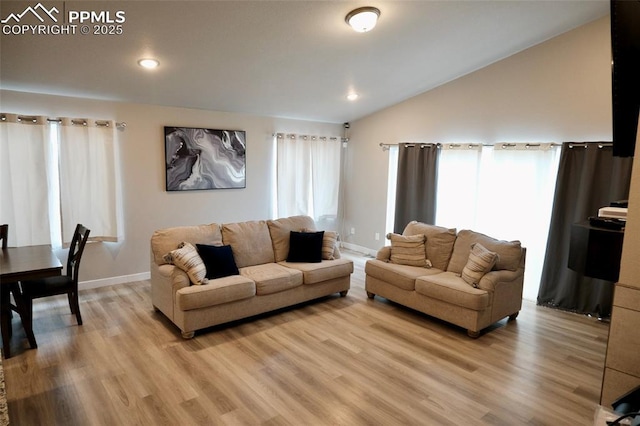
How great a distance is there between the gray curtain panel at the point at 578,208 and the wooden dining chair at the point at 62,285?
4.73 metres

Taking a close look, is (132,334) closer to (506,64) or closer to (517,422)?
(517,422)

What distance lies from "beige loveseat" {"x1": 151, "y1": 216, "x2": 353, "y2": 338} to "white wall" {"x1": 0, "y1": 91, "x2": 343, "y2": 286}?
1.19 meters

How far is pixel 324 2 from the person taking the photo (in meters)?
2.88

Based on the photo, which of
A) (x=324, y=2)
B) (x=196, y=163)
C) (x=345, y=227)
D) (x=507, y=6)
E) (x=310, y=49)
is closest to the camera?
(x=324, y=2)

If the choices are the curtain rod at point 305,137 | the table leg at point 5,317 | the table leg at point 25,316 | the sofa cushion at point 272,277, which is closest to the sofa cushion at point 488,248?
the sofa cushion at point 272,277

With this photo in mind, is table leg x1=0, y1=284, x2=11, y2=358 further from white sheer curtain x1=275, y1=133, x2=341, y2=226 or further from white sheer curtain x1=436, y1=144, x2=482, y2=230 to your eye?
white sheer curtain x1=436, y1=144, x2=482, y2=230

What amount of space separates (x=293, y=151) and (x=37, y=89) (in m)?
3.42

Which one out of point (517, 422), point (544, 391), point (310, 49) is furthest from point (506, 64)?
point (517, 422)

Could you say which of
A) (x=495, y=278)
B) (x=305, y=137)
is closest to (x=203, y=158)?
(x=305, y=137)

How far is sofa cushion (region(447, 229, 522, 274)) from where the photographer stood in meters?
3.79

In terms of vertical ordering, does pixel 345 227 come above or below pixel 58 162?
below

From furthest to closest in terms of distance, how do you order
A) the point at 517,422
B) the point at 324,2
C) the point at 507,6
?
the point at 507,6
the point at 324,2
the point at 517,422

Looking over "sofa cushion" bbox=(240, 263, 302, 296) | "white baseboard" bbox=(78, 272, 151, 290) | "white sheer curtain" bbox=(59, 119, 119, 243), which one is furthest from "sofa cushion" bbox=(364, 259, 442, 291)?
"white sheer curtain" bbox=(59, 119, 119, 243)

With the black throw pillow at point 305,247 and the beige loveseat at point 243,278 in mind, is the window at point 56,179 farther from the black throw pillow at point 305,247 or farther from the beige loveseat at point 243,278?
the black throw pillow at point 305,247
